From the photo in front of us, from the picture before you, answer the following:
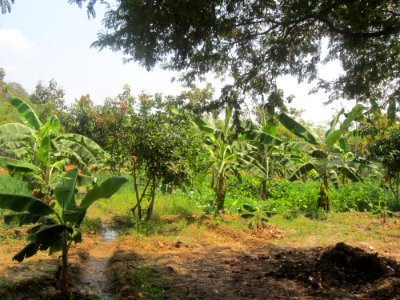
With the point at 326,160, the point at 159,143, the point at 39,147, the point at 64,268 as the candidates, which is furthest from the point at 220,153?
the point at 64,268

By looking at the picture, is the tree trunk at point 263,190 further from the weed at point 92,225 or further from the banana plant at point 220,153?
the weed at point 92,225

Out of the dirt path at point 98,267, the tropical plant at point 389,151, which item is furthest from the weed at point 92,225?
the tropical plant at point 389,151

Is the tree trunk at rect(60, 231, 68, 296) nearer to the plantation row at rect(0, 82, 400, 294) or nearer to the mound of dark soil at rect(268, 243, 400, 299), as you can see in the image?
the plantation row at rect(0, 82, 400, 294)

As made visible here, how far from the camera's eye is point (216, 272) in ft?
22.0

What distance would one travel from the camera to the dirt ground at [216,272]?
5508mm

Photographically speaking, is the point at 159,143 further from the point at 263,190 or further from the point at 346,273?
the point at 263,190

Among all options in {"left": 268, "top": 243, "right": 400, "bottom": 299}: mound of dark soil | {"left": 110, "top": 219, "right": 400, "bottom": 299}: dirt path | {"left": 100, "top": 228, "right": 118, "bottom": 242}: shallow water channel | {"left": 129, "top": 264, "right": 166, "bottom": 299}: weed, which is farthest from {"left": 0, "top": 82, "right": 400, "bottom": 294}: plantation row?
{"left": 268, "top": 243, "right": 400, "bottom": 299}: mound of dark soil

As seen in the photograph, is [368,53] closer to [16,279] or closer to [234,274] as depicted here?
[234,274]

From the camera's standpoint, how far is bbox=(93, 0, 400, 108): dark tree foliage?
554 centimetres

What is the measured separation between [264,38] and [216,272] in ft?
15.2

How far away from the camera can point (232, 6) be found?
577cm

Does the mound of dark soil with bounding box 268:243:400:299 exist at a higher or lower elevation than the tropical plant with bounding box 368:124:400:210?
lower

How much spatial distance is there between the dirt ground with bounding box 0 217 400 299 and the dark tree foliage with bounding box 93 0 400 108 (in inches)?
130

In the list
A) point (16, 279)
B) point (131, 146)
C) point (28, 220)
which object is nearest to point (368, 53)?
point (131, 146)
